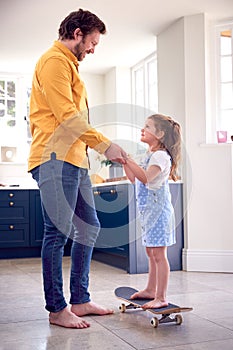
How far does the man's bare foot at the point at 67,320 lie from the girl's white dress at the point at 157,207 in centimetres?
46

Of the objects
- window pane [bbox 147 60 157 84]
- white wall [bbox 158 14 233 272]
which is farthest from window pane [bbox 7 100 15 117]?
white wall [bbox 158 14 233 272]

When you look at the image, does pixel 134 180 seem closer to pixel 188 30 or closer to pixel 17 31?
pixel 188 30

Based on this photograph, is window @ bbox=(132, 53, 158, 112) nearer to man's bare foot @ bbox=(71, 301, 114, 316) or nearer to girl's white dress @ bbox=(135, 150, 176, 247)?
girl's white dress @ bbox=(135, 150, 176, 247)

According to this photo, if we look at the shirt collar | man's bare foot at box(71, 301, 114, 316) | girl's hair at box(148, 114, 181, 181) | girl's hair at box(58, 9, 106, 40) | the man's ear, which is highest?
girl's hair at box(58, 9, 106, 40)

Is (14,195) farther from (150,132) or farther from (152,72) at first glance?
(150,132)

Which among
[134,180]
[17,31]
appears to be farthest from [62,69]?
[17,31]

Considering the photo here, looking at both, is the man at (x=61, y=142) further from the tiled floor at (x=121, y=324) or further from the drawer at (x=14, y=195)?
the drawer at (x=14, y=195)

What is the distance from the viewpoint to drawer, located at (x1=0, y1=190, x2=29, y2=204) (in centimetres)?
555

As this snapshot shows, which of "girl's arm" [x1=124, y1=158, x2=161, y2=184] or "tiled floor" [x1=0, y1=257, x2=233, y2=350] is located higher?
"girl's arm" [x1=124, y1=158, x2=161, y2=184]

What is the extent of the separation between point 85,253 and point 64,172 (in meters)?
0.46

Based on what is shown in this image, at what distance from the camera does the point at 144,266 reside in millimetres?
4336

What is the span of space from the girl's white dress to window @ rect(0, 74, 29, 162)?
408 cm

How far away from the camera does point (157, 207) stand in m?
2.45

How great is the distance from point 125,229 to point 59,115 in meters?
2.36
